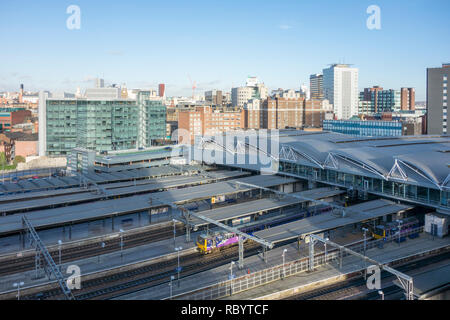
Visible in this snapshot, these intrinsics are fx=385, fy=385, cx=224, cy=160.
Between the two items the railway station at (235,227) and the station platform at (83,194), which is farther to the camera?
the station platform at (83,194)

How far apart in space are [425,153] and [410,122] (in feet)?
175

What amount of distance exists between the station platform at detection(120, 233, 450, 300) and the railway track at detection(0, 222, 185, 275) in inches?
262

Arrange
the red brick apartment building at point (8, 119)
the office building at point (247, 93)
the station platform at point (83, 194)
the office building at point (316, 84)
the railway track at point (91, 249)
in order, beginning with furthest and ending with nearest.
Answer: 1. the office building at point (316, 84)
2. the office building at point (247, 93)
3. the red brick apartment building at point (8, 119)
4. the station platform at point (83, 194)
5. the railway track at point (91, 249)

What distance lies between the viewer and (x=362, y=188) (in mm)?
30312

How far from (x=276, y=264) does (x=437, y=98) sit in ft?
192

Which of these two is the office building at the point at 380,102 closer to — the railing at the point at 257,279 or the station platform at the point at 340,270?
the station platform at the point at 340,270

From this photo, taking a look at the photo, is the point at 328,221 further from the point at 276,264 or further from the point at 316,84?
the point at 316,84

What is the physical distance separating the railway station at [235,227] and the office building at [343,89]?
380ft

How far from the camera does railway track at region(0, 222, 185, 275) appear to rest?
1991 centimetres

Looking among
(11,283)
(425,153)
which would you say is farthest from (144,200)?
(425,153)

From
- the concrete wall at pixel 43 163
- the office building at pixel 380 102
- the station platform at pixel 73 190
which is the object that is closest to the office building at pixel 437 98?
the station platform at pixel 73 190

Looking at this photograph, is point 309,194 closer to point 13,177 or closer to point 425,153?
point 425,153

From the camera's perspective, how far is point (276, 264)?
18562 mm

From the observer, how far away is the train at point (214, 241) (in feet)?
71.3
